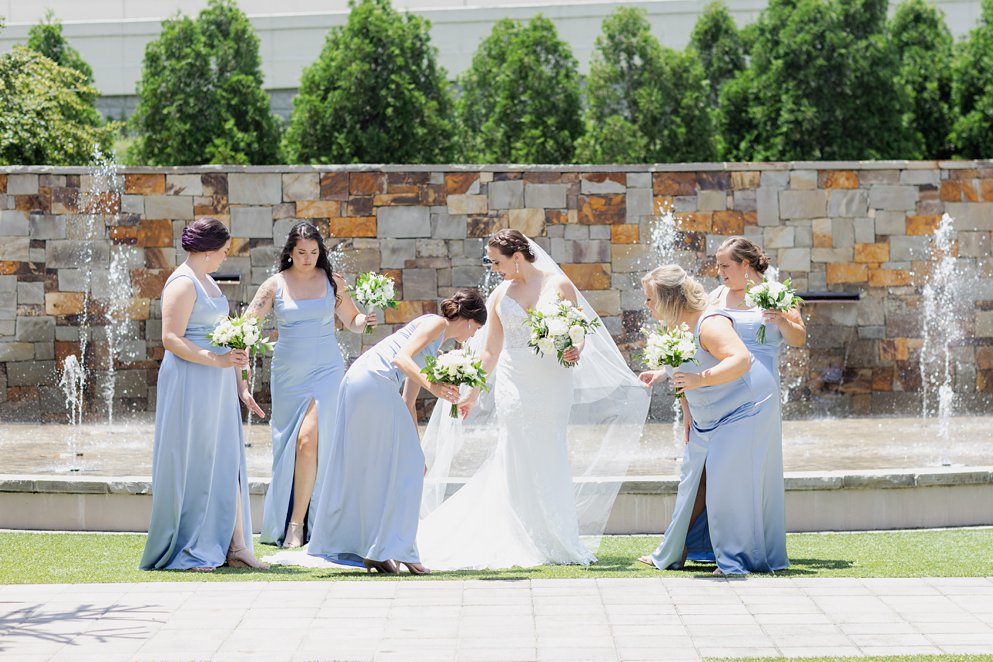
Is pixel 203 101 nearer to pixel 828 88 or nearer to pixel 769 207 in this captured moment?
pixel 828 88

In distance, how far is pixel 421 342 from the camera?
22.8 feet

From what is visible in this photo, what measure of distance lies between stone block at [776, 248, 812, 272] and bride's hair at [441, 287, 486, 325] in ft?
27.7

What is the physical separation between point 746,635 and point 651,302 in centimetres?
224

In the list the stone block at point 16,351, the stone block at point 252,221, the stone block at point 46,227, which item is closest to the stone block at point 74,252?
the stone block at point 46,227

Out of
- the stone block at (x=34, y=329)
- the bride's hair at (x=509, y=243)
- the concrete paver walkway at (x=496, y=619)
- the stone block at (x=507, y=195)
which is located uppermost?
the stone block at (x=507, y=195)

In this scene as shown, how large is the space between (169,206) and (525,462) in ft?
27.4

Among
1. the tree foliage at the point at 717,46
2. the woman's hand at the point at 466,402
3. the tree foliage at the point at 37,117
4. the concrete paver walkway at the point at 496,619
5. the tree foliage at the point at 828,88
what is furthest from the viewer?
the tree foliage at the point at 717,46

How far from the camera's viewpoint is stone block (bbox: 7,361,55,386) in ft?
47.6

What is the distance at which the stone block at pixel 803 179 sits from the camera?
14.9 metres

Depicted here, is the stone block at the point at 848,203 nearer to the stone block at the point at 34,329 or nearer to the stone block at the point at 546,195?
the stone block at the point at 546,195

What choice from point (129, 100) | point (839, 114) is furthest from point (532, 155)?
point (129, 100)

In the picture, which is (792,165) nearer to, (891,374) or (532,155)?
(891,374)

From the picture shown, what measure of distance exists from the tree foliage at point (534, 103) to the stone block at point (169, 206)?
256 inches

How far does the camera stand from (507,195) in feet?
48.0
